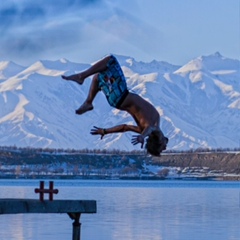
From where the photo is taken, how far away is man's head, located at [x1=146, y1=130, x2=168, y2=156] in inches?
684

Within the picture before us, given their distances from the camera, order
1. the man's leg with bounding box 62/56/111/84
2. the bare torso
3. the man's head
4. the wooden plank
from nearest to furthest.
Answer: the man's leg with bounding box 62/56/111/84 → the bare torso → the man's head → the wooden plank

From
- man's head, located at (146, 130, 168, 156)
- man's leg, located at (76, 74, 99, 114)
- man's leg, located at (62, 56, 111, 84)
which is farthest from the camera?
man's head, located at (146, 130, 168, 156)

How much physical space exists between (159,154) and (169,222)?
58578mm

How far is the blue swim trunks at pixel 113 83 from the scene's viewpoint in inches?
668

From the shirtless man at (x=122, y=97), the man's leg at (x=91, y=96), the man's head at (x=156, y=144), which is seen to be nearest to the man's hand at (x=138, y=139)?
the shirtless man at (x=122, y=97)

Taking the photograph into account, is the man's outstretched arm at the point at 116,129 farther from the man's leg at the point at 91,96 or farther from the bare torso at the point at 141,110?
the man's leg at the point at 91,96

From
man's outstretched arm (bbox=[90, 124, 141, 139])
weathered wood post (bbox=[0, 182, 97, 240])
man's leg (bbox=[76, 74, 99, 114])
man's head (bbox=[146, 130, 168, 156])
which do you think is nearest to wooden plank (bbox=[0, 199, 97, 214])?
weathered wood post (bbox=[0, 182, 97, 240])

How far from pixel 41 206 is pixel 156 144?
5322 millimetres

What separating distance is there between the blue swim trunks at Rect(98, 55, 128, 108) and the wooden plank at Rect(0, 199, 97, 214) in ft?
17.7

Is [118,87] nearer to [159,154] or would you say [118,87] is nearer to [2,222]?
[159,154]

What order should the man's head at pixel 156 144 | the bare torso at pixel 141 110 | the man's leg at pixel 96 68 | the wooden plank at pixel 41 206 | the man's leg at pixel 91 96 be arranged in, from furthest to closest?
the wooden plank at pixel 41 206, the man's head at pixel 156 144, the man's leg at pixel 91 96, the bare torso at pixel 141 110, the man's leg at pixel 96 68

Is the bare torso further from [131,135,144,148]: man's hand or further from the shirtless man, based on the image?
[131,135,144,148]: man's hand

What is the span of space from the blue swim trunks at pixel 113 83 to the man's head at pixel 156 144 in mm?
780

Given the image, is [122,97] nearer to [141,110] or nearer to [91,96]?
[141,110]
